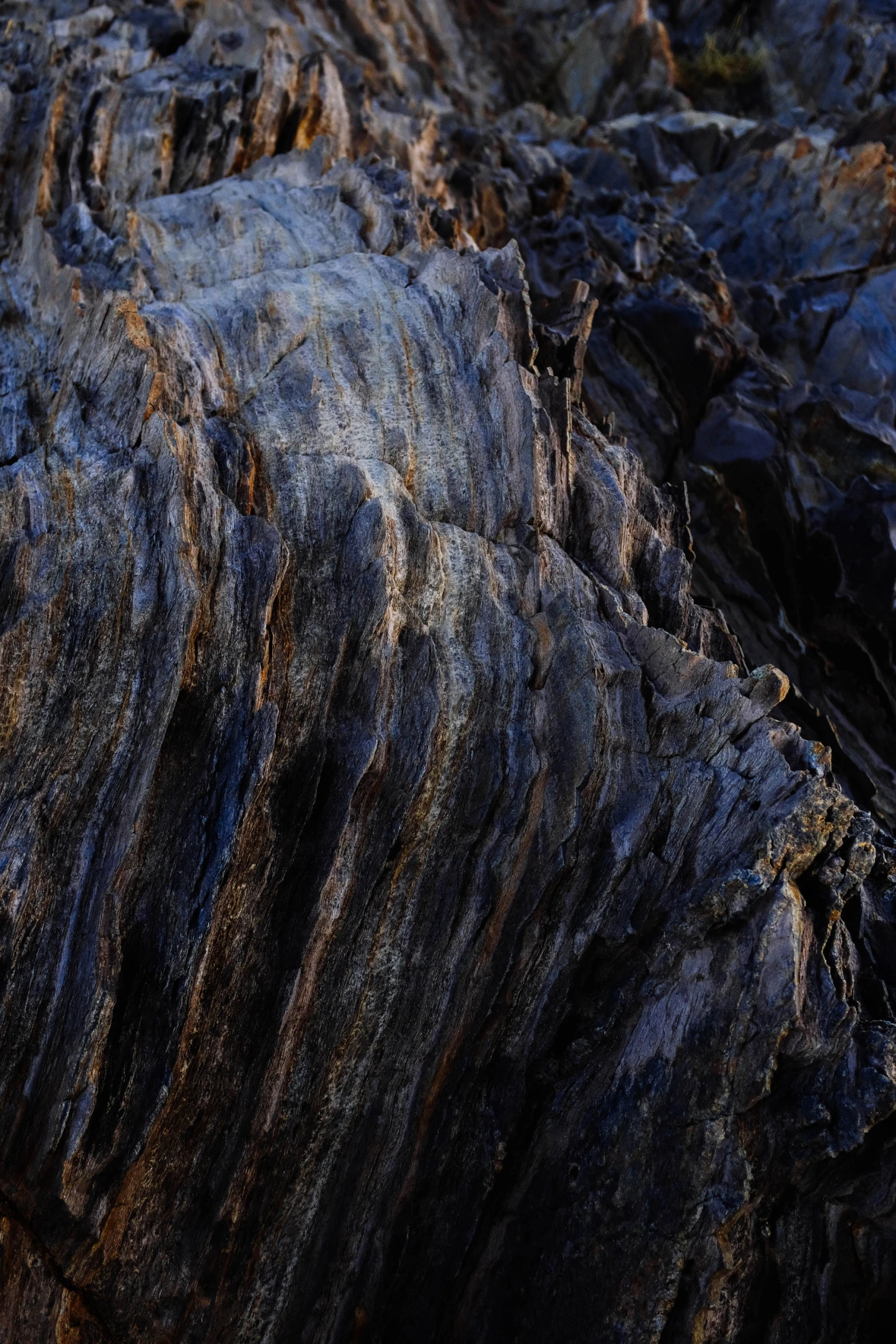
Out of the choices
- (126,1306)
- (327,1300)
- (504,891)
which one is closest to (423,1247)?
(327,1300)

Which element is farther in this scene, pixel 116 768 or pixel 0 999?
pixel 116 768

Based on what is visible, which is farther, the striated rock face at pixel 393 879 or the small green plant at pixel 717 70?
the small green plant at pixel 717 70

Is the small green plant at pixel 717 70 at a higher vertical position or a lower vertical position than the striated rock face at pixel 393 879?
higher

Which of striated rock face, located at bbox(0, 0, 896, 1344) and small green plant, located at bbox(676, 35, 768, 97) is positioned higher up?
small green plant, located at bbox(676, 35, 768, 97)

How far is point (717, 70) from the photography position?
157ft

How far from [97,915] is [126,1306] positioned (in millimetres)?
4964

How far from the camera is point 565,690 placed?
1472 centimetres

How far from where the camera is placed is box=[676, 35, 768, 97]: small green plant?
47.8 metres

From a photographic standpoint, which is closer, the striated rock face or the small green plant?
the striated rock face

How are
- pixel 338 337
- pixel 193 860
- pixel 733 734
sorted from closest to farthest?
pixel 193 860
pixel 733 734
pixel 338 337

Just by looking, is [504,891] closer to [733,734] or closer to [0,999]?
[733,734]

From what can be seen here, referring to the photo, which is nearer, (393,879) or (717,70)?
(393,879)

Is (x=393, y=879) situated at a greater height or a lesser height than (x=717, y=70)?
lesser

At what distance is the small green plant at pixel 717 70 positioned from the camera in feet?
157
